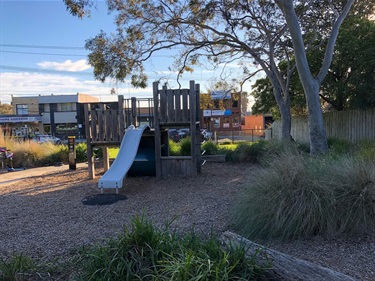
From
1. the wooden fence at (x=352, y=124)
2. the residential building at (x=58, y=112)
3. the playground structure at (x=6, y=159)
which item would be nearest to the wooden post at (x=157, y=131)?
the playground structure at (x=6, y=159)

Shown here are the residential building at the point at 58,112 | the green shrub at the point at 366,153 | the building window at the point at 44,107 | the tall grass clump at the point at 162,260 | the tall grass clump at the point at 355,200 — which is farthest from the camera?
the building window at the point at 44,107

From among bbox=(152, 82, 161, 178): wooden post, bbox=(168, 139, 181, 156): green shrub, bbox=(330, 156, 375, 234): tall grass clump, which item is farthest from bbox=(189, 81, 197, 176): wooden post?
bbox=(330, 156, 375, 234): tall grass clump

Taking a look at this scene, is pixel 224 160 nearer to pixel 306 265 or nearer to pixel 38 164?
pixel 38 164

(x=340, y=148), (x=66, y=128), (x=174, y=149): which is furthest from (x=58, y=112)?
(x=340, y=148)

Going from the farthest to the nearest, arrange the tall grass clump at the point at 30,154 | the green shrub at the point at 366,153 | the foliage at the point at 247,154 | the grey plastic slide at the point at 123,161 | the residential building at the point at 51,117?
the residential building at the point at 51,117, the tall grass clump at the point at 30,154, the foliage at the point at 247,154, the grey plastic slide at the point at 123,161, the green shrub at the point at 366,153

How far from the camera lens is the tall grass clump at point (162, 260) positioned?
2.67 m

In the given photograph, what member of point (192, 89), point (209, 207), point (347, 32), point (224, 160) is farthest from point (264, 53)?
point (209, 207)

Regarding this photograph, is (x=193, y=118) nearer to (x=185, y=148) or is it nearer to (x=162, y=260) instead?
(x=185, y=148)

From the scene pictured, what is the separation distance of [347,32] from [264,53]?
4.29 meters

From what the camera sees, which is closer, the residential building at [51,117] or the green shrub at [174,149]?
the green shrub at [174,149]

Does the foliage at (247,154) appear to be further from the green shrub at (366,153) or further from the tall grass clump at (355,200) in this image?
the tall grass clump at (355,200)

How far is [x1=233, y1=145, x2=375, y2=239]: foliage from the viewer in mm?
4234

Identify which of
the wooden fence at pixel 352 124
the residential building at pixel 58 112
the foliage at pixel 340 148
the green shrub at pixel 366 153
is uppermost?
the residential building at pixel 58 112

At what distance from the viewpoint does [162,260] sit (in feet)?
10.0
